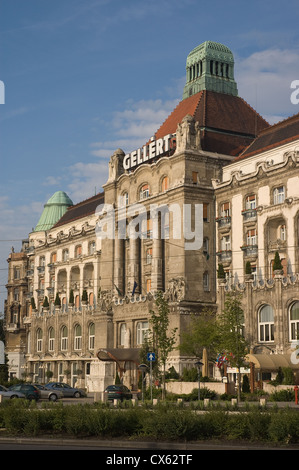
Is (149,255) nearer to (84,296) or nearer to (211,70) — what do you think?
(84,296)

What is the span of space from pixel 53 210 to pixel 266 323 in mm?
62142

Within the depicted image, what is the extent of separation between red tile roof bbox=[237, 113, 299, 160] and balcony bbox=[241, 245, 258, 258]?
10.3 m

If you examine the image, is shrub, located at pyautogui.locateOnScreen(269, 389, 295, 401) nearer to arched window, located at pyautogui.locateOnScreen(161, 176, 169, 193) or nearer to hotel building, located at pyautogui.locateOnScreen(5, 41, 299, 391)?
hotel building, located at pyautogui.locateOnScreen(5, 41, 299, 391)

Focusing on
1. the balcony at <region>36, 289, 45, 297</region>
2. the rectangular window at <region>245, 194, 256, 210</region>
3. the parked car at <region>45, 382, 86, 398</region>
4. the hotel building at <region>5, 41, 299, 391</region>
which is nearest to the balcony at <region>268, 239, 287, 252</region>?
the hotel building at <region>5, 41, 299, 391</region>

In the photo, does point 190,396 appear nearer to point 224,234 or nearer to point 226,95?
point 224,234

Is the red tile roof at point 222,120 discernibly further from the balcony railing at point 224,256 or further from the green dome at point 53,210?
the green dome at point 53,210

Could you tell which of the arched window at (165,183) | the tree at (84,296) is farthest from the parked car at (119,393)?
the tree at (84,296)

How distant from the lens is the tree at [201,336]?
6095 cm

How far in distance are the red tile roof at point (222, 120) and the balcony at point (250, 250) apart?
1351cm

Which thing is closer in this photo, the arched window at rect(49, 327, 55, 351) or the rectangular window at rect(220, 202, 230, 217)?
the rectangular window at rect(220, 202, 230, 217)

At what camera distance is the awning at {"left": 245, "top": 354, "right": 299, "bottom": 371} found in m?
55.4

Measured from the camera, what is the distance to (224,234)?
69812mm
